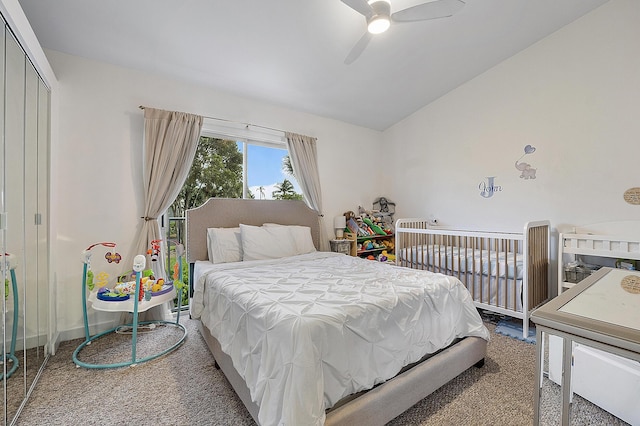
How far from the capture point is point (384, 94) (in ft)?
12.4

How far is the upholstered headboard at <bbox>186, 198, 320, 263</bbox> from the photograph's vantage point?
2.90 m

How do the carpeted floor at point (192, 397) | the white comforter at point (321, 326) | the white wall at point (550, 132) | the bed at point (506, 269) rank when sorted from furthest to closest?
the white wall at point (550, 132) < the bed at point (506, 269) < the carpeted floor at point (192, 397) < the white comforter at point (321, 326)

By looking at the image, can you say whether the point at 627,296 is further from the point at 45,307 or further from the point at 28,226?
the point at 45,307

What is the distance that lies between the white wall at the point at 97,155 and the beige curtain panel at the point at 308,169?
107 centimetres

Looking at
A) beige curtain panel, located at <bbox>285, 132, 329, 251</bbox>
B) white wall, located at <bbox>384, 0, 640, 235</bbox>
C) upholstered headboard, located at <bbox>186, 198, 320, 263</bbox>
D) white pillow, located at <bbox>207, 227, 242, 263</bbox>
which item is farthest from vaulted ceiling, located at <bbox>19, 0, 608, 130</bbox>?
white pillow, located at <bbox>207, 227, 242, 263</bbox>

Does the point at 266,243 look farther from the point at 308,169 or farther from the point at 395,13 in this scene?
the point at 395,13

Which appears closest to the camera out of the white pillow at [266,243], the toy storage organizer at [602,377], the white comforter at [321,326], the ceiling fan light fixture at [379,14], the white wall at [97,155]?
the white comforter at [321,326]

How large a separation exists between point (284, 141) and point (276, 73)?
0.92 metres

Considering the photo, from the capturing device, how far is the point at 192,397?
171 cm

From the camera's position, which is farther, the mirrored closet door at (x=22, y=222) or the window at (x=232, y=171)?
the window at (x=232, y=171)

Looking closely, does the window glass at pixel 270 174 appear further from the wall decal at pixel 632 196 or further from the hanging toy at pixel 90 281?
the wall decal at pixel 632 196

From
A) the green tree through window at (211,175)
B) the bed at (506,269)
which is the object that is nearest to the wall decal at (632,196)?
the bed at (506,269)

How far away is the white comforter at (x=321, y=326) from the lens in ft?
3.72

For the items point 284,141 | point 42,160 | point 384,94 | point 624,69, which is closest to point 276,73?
point 284,141
